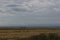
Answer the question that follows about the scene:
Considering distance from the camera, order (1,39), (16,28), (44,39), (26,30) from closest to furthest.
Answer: (44,39)
(1,39)
(26,30)
(16,28)

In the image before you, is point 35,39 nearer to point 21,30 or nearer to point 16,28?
point 21,30

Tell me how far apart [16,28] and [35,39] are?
7.27 metres

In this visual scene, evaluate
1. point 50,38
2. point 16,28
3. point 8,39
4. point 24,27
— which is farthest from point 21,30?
point 50,38

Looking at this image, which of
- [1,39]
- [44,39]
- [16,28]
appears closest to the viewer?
[44,39]

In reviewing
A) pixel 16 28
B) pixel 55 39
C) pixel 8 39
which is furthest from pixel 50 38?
pixel 16 28

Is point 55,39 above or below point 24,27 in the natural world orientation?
below

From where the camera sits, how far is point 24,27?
645 inches

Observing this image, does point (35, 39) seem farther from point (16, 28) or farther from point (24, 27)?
point (16, 28)

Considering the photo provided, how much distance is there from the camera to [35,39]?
35.6ft

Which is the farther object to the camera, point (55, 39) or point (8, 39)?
point (8, 39)

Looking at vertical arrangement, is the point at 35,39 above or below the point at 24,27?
below

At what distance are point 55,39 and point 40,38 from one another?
2.68 feet

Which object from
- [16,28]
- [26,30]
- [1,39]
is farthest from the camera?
[16,28]

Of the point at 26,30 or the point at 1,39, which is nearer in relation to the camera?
the point at 1,39
